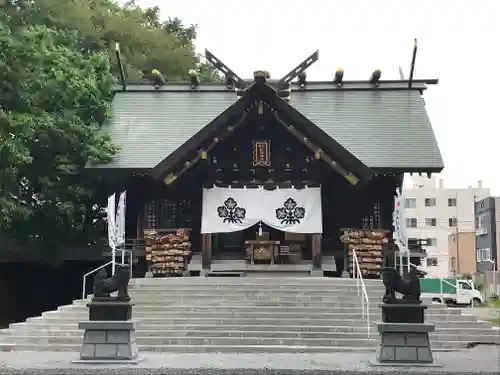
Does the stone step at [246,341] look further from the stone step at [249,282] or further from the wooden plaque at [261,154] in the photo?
the wooden plaque at [261,154]

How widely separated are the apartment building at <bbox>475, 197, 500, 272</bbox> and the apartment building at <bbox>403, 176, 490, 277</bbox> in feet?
22.6

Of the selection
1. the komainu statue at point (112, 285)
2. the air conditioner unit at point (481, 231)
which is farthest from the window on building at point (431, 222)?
the komainu statue at point (112, 285)

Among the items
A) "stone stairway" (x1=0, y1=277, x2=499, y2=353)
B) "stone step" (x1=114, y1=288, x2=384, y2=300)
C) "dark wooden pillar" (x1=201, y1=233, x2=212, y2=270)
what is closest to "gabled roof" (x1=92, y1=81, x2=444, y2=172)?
"dark wooden pillar" (x1=201, y1=233, x2=212, y2=270)

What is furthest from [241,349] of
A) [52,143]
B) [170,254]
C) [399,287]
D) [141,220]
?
[52,143]

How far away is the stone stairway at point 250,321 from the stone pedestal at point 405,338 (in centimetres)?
225

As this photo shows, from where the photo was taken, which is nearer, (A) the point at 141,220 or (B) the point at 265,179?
(B) the point at 265,179

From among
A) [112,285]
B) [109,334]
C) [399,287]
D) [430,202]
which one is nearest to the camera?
[399,287]

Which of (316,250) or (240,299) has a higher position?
(316,250)

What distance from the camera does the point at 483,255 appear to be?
59125 mm

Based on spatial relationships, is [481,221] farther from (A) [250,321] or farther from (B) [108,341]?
(B) [108,341]

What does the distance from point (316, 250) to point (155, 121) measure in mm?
7633

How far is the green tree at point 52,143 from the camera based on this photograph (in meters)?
18.6

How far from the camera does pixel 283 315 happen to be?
1516cm

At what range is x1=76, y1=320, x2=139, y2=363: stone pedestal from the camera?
455 inches
